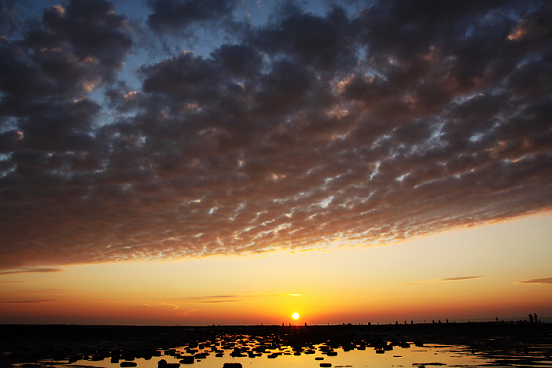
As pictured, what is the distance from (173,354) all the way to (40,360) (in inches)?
523

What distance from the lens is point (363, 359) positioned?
3538 centimetres

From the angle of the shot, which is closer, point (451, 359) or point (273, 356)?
point (451, 359)

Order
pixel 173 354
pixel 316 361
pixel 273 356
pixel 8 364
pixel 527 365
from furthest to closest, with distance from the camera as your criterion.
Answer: pixel 173 354
pixel 273 356
pixel 316 361
pixel 8 364
pixel 527 365

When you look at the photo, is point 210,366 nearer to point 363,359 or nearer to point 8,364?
point 363,359

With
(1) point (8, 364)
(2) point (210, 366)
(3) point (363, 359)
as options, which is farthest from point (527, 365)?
(1) point (8, 364)

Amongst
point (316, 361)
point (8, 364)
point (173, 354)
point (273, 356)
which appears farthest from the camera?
point (173, 354)

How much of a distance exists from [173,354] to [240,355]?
7.99 metres

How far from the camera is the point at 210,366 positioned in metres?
32.2

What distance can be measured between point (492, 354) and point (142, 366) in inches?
1381

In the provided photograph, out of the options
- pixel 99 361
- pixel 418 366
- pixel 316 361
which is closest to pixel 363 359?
pixel 316 361

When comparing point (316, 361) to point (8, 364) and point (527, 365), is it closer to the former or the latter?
point (527, 365)

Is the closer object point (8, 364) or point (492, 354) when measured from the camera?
point (8, 364)

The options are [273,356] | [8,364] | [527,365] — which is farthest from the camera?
[273,356]

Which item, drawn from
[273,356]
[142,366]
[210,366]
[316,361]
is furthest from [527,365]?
[142,366]
